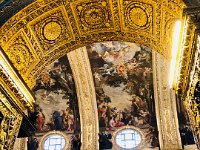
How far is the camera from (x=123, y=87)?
16859 millimetres

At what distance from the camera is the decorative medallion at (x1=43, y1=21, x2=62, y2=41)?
8.22 meters

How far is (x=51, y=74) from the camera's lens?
54.8ft

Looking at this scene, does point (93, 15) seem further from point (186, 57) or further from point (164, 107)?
point (164, 107)

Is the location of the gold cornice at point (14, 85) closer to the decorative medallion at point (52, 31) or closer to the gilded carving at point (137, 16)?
the decorative medallion at point (52, 31)

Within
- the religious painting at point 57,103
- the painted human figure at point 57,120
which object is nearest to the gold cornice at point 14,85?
the religious painting at point 57,103

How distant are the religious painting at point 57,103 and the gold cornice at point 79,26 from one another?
26.6ft

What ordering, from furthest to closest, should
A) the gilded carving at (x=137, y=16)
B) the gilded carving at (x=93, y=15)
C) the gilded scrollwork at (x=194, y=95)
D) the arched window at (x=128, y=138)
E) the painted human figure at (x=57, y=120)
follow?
1. the painted human figure at (x=57, y=120)
2. the arched window at (x=128, y=138)
3. the gilded carving at (x=93, y=15)
4. the gilded carving at (x=137, y=16)
5. the gilded scrollwork at (x=194, y=95)

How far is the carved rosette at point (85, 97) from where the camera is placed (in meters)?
16.2

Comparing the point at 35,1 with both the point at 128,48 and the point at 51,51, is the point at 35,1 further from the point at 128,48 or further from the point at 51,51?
the point at 128,48

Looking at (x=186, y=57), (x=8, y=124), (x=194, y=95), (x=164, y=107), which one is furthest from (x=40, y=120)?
(x=186, y=57)

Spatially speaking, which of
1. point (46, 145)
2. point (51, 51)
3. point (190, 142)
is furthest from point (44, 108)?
point (51, 51)

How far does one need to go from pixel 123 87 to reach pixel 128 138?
2484mm

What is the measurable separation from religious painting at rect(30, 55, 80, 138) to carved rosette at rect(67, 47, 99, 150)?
0.28 m

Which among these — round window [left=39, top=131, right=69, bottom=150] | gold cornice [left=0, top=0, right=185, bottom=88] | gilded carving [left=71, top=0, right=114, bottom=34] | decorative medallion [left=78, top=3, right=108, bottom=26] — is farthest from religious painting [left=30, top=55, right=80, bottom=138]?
decorative medallion [left=78, top=3, right=108, bottom=26]
